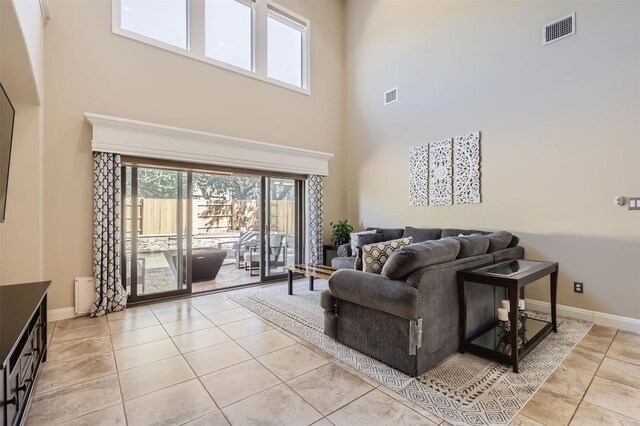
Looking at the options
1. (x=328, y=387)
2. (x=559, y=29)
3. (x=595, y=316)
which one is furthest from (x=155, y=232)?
(x=559, y=29)

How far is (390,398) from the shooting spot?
6.66ft

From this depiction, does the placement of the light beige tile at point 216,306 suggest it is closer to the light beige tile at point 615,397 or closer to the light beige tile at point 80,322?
the light beige tile at point 80,322

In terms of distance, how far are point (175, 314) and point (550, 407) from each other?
369cm

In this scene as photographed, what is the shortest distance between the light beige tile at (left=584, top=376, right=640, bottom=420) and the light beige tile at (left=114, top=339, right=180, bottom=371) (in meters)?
3.18

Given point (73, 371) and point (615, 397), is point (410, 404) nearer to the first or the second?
point (615, 397)

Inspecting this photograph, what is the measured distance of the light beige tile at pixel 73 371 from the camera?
2.23 meters

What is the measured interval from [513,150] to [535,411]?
319cm

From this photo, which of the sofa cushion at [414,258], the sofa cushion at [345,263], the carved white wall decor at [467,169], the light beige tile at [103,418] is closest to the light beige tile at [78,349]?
the light beige tile at [103,418]

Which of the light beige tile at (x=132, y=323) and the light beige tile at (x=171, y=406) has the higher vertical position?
the light beige tile at (x=132, y=323)

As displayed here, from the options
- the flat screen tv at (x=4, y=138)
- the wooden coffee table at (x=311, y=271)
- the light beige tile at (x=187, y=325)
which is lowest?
the light beige tile at (x=187, y=325)

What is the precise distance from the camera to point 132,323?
345cm

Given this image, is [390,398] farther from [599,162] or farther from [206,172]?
[206,172]

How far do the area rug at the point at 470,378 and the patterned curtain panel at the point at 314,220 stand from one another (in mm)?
2462

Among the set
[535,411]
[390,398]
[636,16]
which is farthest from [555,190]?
[390,398]
